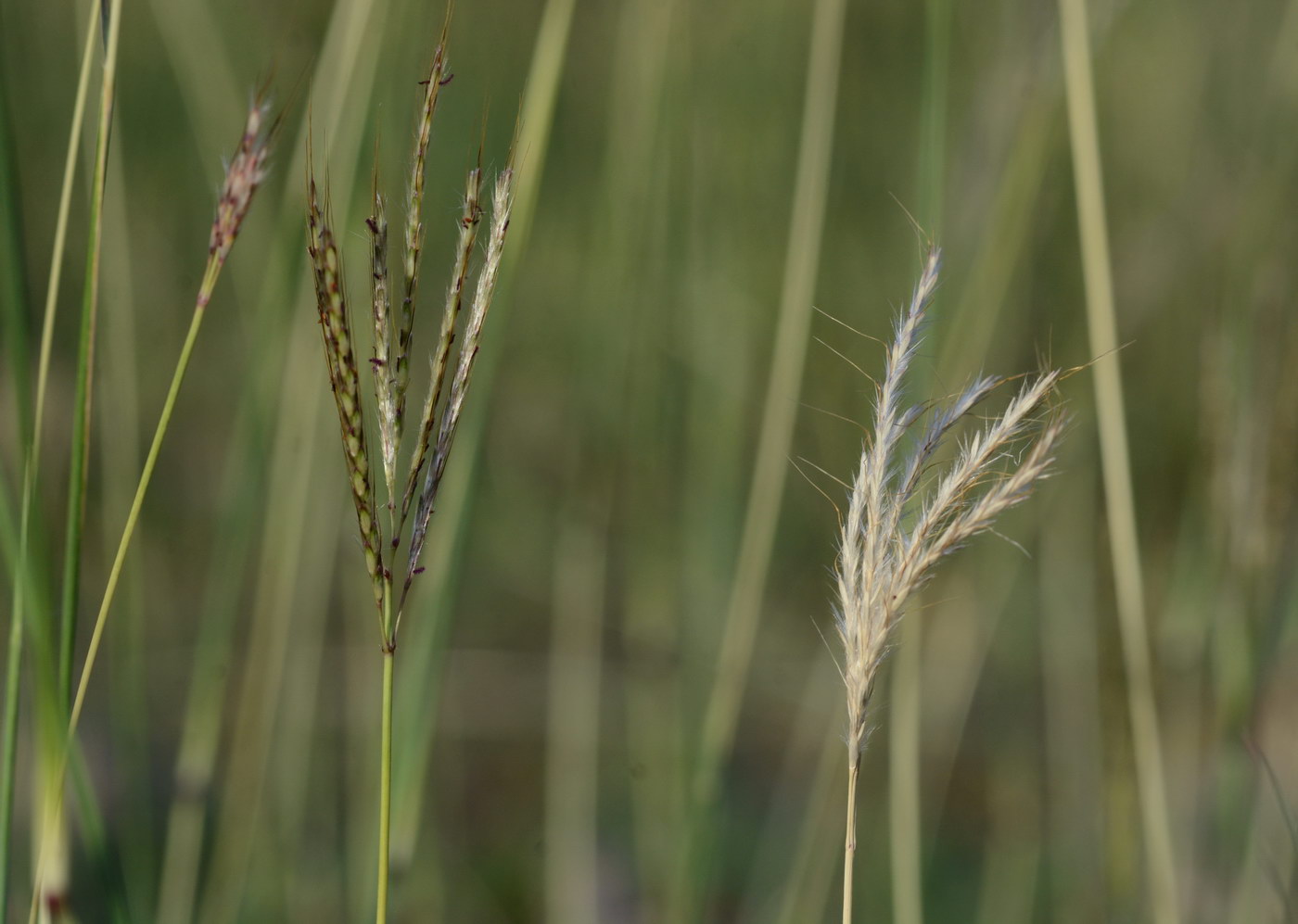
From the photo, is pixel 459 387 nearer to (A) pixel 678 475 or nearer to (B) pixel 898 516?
(B) pixel 898 516

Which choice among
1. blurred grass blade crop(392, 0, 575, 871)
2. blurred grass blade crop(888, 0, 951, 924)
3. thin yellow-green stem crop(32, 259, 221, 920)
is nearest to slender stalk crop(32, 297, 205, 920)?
thin yellow-green stem crop(32, 259, 221, 920)

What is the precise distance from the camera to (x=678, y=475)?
84 centimetres

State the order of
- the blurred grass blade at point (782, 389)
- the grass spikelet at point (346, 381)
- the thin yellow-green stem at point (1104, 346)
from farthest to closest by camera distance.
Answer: the blurred grass blade at point (782, 389) < the thin yellow-green stem at point (1104, 346) < the grass spikelet at point (346, 381)

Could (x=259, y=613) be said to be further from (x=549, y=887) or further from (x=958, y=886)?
(x=958, y=886)

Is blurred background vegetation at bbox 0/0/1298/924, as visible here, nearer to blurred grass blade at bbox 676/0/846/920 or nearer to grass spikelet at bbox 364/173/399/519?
blurred grass blade at bbox 676/0/846/920

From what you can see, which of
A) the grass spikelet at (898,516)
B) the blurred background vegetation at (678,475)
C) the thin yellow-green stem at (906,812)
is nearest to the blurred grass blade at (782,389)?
the blurred background vegetation at (678,475)

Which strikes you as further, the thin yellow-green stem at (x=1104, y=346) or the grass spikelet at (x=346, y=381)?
the thin yellow-green stem at (x=1104, y=346)

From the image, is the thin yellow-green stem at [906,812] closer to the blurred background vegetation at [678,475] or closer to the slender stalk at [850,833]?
the blurred background vegetation at [678,475]

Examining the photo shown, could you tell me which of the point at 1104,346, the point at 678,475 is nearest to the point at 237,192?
the point at 1104,346

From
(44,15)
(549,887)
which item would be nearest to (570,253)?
(44,15)

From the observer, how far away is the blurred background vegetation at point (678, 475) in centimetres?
51

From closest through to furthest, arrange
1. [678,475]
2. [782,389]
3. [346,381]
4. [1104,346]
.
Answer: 1. [346,381]
2. [1104,346]
3. [782,389]
4. [678,475]

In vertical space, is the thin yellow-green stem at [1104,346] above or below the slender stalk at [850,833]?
above

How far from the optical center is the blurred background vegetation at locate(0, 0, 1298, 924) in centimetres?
51
